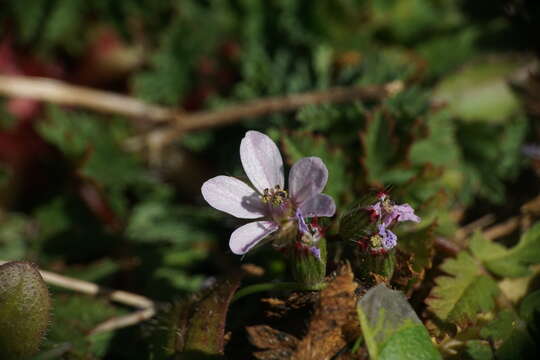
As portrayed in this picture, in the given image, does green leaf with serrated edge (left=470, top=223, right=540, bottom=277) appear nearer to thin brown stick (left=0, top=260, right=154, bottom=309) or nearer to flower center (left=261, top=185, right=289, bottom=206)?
flower center (left=261, top=185, right=289, bottom=206)

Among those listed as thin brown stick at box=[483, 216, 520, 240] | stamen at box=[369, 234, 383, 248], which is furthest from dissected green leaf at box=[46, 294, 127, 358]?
thin brown stick at box=[483, 216, 520, 240]

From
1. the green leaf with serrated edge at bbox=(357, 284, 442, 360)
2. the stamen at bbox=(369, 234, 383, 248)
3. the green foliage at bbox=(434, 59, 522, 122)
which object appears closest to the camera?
the green leaf with serrated edge at bbox=(357, 284, 442, 360)

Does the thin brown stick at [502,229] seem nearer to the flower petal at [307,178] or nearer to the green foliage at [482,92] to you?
the green foliage at [482,92]

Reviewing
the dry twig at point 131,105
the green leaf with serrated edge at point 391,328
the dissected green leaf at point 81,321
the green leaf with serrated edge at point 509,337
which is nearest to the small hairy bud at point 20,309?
the dissected green leaf at point 81,321

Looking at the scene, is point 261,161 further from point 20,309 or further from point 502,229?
point 502,229

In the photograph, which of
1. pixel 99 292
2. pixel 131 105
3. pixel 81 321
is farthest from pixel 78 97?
pixel 81 321
